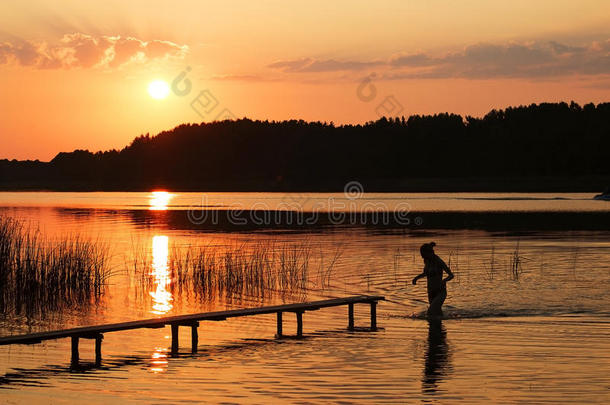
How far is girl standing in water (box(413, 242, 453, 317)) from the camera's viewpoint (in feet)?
62.7

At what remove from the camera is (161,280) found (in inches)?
1133

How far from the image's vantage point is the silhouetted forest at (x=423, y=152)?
16212 centimetres

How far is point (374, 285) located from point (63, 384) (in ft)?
48.2

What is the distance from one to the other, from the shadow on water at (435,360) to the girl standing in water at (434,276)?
3.23 feet

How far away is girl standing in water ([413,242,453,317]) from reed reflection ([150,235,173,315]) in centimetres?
684

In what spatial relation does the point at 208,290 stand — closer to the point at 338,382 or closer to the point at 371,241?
the point at 338,382

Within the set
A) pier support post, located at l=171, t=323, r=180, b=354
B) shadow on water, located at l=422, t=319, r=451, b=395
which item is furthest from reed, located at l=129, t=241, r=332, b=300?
pier support post, located at l=171, t=323, r=180, b=354

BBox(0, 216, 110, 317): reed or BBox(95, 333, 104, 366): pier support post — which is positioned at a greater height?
BBox(0, 216, 110, 317): reed

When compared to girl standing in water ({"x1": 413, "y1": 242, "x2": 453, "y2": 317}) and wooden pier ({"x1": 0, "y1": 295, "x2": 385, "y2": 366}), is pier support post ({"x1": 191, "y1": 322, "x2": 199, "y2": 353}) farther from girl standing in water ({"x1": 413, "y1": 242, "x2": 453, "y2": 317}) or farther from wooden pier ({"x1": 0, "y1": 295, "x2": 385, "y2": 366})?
girl standing in water ({"x1": 413, "y1": 242, "x2": 453, "y2": 317})

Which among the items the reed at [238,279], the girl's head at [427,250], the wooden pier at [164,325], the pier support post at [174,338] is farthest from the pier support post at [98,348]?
the reed at [238,279]

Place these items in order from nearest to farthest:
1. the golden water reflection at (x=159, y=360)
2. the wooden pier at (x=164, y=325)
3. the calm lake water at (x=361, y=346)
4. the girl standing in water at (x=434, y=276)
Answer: the calm lake water at (x=361, y=346) < the golden water reflection at (x=159, y=360) < the wooden pier at (x=164, y=325) < the girl standing in water at (x=434, y=276)

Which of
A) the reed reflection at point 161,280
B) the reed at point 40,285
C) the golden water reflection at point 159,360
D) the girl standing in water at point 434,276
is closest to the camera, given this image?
the golden water reflection at point 159,360

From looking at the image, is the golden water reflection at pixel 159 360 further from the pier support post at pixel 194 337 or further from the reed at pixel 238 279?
the reed at pixel 238 279

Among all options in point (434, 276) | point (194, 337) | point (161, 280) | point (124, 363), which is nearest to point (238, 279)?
point (161, 280)
